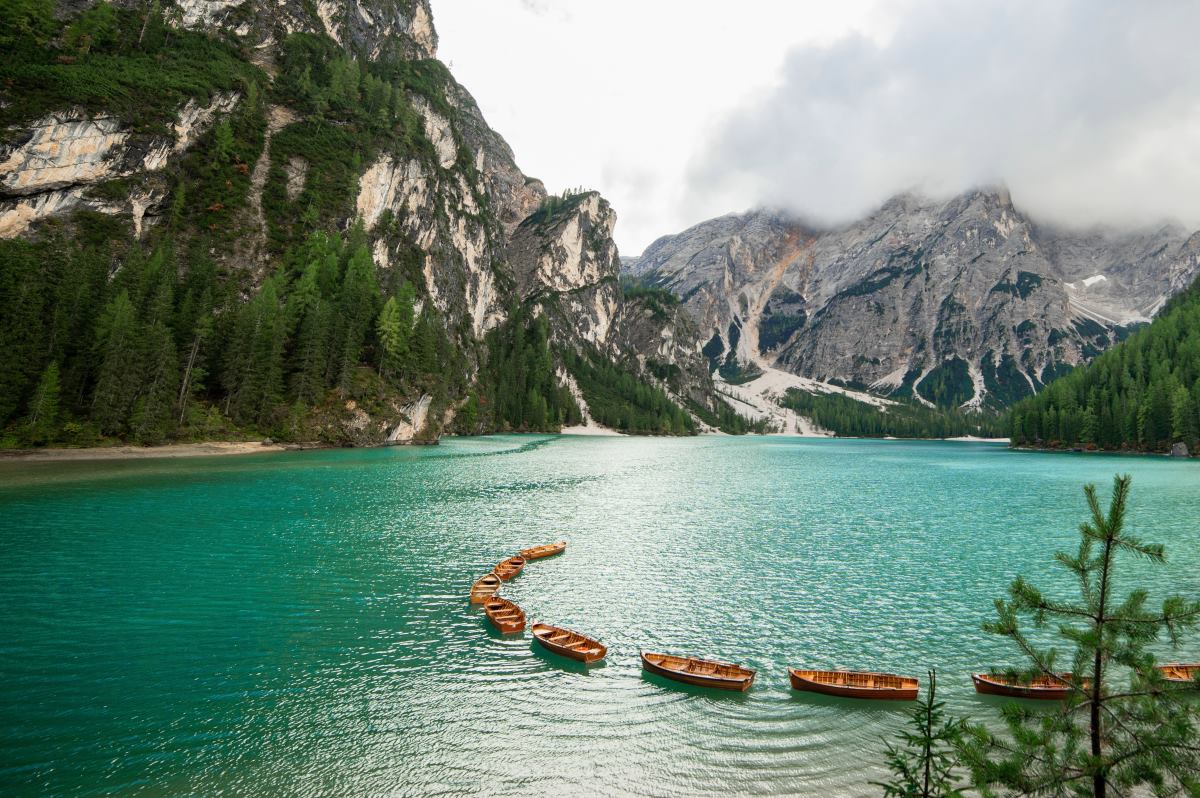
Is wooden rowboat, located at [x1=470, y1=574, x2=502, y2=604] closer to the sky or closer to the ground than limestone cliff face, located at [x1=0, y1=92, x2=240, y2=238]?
closer to the ground

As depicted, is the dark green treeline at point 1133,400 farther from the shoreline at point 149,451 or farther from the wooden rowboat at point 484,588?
the shoreline at point 149,451

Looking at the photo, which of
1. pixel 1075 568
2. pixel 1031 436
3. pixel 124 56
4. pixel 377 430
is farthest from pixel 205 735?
pixel 1031 436

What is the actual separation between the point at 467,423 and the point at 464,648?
483ft

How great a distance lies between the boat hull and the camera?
17.5 m

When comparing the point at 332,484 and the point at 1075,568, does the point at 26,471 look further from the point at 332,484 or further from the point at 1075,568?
the point at 1075,568

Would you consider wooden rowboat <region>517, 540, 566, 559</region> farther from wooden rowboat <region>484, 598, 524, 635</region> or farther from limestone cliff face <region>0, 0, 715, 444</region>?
limestone cliff face <region>0, 0, 715, 444</region>

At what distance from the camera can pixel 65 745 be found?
13648 millimetres

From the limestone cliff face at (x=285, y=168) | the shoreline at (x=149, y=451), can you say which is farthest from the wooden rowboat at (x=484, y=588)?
the limestone cliff face at (x=285, y=168)

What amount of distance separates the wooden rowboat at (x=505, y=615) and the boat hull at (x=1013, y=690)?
16.5 m

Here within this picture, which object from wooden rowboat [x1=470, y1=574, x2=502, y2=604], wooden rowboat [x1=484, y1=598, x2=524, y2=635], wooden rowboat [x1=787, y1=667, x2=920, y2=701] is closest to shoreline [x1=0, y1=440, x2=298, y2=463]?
wooden rowboat [x1=470, y1=574, x2=502, y2=604]

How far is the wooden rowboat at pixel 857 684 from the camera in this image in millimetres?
17469

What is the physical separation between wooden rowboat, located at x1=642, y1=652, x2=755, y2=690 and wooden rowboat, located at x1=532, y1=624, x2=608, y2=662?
181 centimetres

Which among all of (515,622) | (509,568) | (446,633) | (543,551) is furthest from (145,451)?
(515,622)

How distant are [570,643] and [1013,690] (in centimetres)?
1468
